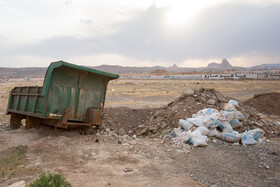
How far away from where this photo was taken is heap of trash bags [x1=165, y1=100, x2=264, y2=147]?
6.32 meters

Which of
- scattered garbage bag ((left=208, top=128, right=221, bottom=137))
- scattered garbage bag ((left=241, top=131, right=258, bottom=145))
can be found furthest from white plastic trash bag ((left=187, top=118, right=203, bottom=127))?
scattered garbage bag ((left=241, top=131, right=258, bottom=145))

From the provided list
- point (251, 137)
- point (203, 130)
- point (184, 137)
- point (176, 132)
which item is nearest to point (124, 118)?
point (176, 132)

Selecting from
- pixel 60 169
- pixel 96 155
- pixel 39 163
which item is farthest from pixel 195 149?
pixel 39 163

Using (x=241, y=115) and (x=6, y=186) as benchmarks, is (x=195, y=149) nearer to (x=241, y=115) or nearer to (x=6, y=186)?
(x=241, y=115)

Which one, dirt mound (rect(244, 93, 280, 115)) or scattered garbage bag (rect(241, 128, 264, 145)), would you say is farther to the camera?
dirt mound (rect(244, 93, 280, 115))

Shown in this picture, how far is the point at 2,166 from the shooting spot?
4418 millimetres

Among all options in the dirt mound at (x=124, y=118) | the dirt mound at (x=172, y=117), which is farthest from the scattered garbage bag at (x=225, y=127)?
the dirt mound at (x=124, y=118)

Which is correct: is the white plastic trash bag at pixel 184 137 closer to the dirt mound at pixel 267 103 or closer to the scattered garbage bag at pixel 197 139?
the scattered garbage bag at pixel 197 139

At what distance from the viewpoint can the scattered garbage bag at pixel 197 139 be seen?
600 centimetres

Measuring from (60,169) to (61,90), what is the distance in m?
2.52

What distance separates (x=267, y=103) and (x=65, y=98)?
453 inches

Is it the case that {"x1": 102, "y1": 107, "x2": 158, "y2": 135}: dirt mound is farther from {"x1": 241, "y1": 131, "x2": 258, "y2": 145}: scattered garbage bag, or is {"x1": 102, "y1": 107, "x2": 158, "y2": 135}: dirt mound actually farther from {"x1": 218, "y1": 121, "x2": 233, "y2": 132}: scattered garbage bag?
{"x1": 241, "y1": 131, "x2": 258, "y2": 145}: scattered garbage bag

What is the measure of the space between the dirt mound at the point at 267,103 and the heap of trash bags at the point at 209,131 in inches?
248

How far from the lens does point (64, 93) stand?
6289mm
